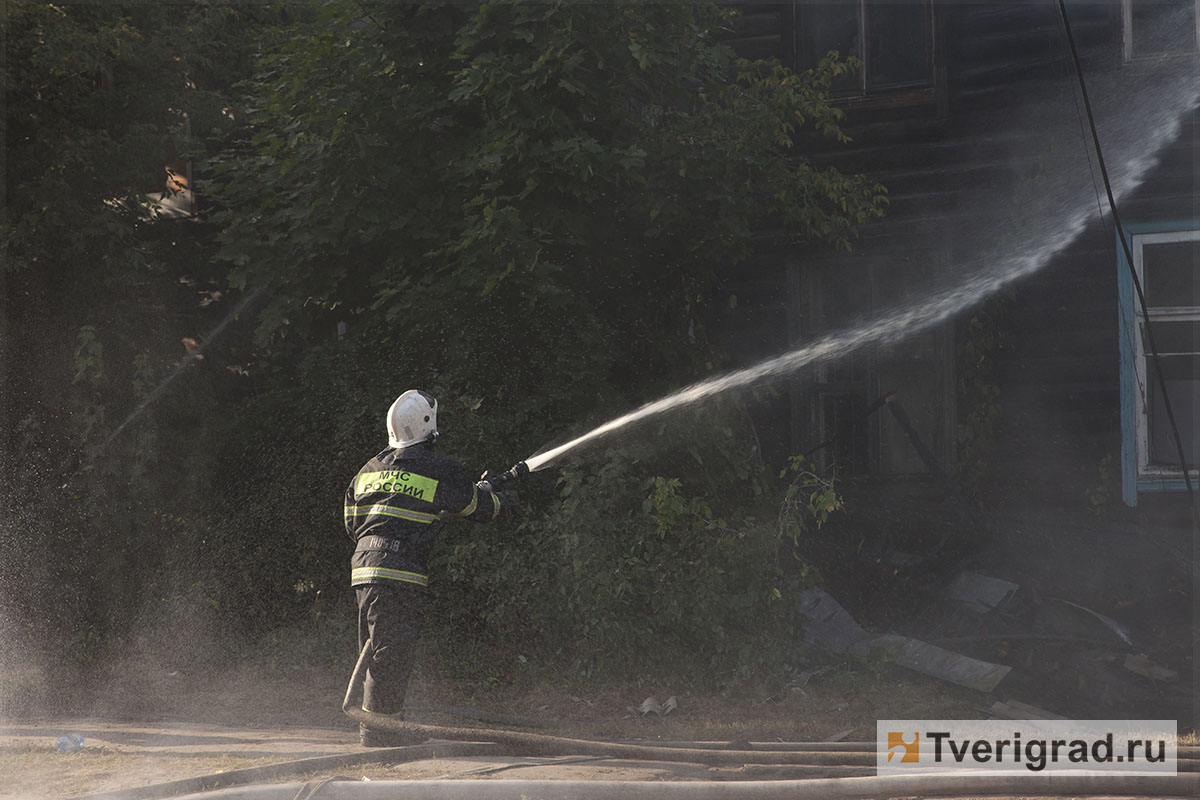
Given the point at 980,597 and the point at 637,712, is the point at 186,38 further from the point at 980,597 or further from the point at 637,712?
the point at 980,597

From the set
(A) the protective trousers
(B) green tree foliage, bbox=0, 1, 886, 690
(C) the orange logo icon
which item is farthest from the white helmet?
(C) the orange logo icon

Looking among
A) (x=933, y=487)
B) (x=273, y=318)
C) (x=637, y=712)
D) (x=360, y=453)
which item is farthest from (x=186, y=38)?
(x=933, y=487)

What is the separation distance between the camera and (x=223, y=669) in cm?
797

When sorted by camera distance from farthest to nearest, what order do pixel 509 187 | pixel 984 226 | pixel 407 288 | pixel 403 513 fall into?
pixel 984 226, pixel 509 187, pixel 407 288, pixel 403 513

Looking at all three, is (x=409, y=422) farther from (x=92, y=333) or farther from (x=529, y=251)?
(x=92, y=333)

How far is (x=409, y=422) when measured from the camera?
5.78 metres

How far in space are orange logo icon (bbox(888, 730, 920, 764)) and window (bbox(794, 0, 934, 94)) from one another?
234 inches

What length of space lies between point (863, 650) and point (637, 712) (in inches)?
69.0

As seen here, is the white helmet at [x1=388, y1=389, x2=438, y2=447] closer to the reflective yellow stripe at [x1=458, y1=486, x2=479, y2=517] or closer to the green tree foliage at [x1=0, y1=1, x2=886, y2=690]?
the reflective yellow stripe at [x1=458, y1=486, x2=479, y2=517]

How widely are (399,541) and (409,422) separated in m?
0.66

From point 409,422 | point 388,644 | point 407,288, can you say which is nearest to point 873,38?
point 407,288

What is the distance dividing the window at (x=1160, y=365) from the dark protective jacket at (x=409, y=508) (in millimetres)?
5460

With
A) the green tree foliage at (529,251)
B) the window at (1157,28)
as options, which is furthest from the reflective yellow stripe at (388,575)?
the window at (1157,28)

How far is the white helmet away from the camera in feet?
19.0
